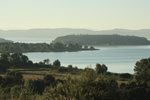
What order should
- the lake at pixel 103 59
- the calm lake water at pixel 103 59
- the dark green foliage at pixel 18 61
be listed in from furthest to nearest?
the calm lake water at pixel 103 59 → the lake at pixel 103 59 → the dark green foliage at pixel 18 61

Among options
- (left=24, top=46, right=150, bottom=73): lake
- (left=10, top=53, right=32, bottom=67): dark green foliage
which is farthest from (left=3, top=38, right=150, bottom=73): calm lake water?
(left=10, top=53, right=32, bottom=67): dark green foliage

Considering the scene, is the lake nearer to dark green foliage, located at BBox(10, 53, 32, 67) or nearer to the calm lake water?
the calm lake water

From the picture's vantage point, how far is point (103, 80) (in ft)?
43.8

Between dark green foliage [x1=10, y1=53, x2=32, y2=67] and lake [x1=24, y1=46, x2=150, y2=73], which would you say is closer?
dark green foliage [x1=10, y1=53, x2=32, y2=67]

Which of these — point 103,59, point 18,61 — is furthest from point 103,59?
point 18,61

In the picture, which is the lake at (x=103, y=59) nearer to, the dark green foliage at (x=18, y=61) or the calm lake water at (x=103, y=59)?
the calm lake water at (x=103, y=59)

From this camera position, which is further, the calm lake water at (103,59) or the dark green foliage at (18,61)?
the calm lake water at (103,59)

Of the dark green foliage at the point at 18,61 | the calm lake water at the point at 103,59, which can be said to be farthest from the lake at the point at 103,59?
the dark green foliage at the point at 18,61

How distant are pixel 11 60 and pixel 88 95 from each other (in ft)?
178

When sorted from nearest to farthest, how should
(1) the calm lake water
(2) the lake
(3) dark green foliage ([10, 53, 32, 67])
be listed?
(3) dark green foliage ([10, 53, 32, 67]), (2) the lake, (1) the calm lake water

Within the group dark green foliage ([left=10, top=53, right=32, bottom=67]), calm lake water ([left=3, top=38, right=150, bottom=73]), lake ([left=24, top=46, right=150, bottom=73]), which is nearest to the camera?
dark green foliage ([left=10, top=53, right=32, bottom=67])

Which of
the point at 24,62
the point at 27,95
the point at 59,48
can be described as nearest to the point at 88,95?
the point at 27,95

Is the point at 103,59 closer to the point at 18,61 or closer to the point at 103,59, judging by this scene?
the point at 103,59

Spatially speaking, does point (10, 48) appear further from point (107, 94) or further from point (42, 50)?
point (107, 94)
